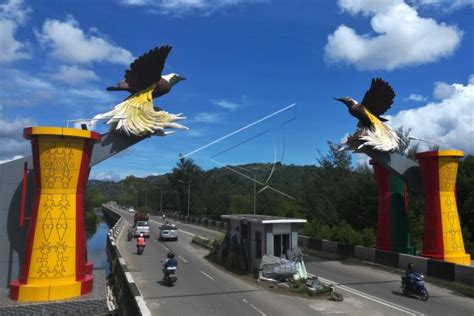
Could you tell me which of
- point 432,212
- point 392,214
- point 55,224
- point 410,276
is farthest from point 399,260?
point 55,224

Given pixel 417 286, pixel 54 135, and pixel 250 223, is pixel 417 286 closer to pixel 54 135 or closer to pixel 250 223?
pixel 250 223

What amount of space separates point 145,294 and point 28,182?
263 inches

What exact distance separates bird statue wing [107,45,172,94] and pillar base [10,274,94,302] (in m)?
9.35

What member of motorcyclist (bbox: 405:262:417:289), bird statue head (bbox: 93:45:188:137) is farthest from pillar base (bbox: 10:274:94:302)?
motorcyclist (bbox: 405:262:417:289)

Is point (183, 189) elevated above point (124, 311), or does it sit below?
above

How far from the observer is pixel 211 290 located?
61.2ft

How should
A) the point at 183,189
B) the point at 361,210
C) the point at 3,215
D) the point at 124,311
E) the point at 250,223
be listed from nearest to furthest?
the point at 124,311 → the point at 3,215 → the point at 250,223 → the point at 361,210 → the point at 183,189

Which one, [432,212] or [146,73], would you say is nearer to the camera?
[146,73]

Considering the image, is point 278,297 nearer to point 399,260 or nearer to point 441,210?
point 399,260

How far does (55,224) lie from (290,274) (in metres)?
9.98

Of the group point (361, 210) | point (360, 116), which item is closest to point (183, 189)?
point (361, 210)

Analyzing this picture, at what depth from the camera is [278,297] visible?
1736cm

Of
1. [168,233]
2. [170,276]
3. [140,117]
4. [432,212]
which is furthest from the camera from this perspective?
[168,233]

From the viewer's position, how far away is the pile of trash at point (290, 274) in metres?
18.0
